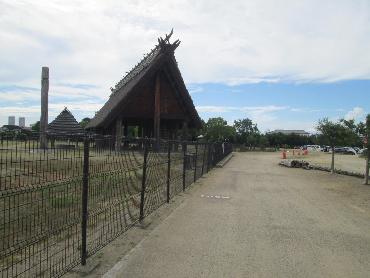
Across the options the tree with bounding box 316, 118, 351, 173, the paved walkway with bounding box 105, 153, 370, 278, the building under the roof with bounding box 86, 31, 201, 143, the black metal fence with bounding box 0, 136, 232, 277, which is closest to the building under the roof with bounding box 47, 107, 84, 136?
the building under the roof with bounding box 86, 31, 201, 143

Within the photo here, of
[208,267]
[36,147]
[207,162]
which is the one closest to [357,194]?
[207,162]

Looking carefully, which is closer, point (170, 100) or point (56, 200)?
point (56, 200)

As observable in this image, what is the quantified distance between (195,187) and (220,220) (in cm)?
657

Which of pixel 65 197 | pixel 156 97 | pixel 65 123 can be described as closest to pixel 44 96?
pixel 156 97

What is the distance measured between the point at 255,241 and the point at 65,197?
3.45m

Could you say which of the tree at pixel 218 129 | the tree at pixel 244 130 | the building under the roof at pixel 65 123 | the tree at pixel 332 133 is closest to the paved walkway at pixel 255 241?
the tree at pixel 332 133

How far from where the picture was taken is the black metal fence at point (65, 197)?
4.86 metres

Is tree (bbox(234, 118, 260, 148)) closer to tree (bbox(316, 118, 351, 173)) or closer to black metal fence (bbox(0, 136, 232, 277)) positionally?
tree (bbox(316, 118, 351, 173))

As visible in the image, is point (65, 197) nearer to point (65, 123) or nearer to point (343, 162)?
point (65, 123)

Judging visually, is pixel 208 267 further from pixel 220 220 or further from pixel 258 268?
pixel 220 220

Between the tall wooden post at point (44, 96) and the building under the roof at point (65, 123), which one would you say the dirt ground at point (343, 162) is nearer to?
the tall wooden post at point (44, 96)

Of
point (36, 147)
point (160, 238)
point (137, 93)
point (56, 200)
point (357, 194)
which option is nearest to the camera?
point (36, 147)

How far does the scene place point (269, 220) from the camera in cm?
1036

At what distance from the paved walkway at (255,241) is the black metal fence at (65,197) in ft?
2.30
